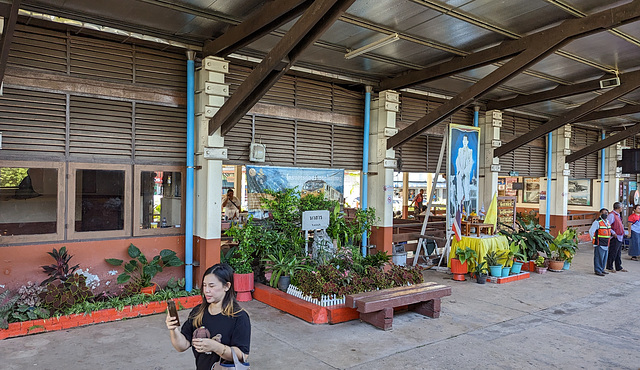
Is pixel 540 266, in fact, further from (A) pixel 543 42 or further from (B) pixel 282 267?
(B) pixel 282 267

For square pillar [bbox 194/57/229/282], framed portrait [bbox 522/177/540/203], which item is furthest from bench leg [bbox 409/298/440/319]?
framed portrait [bbox 522/177/540/203]

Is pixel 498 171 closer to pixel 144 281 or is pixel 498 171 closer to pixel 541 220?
pixel 541 220

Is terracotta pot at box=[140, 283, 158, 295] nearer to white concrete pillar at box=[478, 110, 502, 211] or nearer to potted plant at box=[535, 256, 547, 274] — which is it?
potted plant at box=[535, 256, 547, 274]

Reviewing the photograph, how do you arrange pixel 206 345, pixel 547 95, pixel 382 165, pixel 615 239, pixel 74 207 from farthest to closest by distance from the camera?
pixel 547 95
pixel 615 239
pixel 382 165
pixel 74 207
pixel 206 345

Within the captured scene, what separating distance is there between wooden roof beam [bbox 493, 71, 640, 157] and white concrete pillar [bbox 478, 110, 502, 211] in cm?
20

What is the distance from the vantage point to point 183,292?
7.09 meters

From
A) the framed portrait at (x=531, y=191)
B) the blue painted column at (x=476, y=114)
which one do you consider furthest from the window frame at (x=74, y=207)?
the framed portrait at (x=531, y=191)

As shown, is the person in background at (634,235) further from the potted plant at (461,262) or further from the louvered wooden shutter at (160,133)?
the louvered wooden shutter at (160,133)

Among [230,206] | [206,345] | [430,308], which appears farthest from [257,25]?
[230,206]

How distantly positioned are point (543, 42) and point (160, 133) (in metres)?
6.15

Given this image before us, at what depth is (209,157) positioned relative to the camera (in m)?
7.20

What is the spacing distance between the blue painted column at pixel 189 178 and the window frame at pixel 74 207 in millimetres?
886

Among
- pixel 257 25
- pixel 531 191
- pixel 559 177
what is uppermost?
pixel 257 25

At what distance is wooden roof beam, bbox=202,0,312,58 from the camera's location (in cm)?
549
